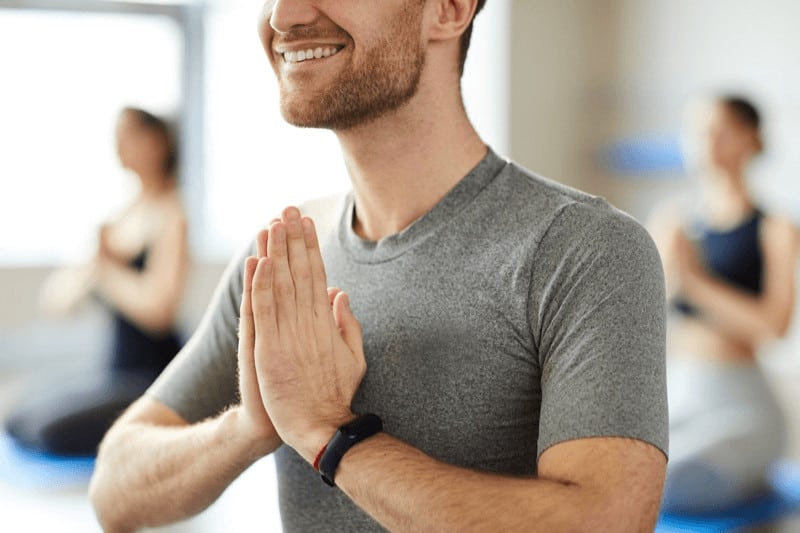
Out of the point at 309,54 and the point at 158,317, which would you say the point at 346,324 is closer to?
the point at 309,54

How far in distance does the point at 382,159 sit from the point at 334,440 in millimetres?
366

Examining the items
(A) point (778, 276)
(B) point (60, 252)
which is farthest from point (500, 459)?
(B) point (60, 252)

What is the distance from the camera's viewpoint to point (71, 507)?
298cm

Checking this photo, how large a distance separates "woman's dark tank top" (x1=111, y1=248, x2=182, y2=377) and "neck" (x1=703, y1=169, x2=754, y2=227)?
185 cm

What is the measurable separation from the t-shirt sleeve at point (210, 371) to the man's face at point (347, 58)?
29 centimetres

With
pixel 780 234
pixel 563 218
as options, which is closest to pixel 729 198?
pixel 780 234

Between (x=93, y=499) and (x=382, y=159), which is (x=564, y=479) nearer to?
(x=382, y=159)

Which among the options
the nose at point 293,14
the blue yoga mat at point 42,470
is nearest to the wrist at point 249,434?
the nose at point 293,14

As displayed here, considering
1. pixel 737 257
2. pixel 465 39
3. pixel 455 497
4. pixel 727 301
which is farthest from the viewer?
pixel 737 257

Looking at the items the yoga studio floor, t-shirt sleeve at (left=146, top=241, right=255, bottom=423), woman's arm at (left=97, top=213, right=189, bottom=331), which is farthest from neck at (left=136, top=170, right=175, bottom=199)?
t-shirt sleeve at (left=146, top=241, right=255, bottom=423)

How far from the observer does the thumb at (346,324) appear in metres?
1.08

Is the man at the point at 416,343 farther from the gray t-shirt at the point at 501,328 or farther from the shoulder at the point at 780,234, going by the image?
the shoulder at the point at 780,234

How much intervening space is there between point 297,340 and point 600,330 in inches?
12.4

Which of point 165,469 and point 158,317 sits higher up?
point 165,469
